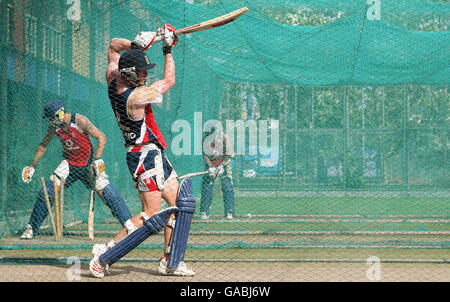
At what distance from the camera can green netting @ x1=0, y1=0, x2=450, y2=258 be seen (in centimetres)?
934

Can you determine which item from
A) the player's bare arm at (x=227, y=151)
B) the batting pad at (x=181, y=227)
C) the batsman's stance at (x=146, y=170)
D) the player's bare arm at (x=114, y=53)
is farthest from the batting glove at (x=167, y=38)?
the player's bare arm at (x=227, y=151)

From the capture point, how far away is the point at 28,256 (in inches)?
291

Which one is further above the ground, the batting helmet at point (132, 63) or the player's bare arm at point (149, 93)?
the batting helmet at point (132, 63)

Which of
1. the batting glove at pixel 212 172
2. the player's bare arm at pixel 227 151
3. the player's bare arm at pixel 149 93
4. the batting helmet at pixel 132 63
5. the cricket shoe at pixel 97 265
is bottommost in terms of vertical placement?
the cricket shoe at pixel 97 265

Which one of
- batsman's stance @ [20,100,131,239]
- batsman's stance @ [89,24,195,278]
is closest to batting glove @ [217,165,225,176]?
batsman's stance @ [20,100,131,239]

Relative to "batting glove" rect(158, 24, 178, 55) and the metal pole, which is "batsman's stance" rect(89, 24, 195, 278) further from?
the metal pole

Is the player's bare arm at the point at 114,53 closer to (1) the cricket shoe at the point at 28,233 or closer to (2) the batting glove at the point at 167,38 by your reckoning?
(2) the batting glove at the point at 167,38

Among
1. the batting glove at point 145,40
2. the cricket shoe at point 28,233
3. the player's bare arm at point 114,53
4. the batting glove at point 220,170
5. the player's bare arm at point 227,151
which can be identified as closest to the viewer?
the batting glove at point 145,40

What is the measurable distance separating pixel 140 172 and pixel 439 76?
694 centimetres

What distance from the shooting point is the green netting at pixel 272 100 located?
934 cm

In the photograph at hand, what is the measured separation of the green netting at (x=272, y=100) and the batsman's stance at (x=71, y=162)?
0.56 metres

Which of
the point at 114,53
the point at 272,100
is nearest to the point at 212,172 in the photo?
the point at 272,100

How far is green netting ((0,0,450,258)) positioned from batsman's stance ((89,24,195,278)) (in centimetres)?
194

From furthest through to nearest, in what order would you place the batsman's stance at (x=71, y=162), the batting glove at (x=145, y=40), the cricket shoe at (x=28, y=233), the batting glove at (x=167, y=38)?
the cricket shoe at (x=28, y=233)
the batsman's stance at (x=71, y=162)
the batting glove at (x=145, y=40)
the batting glove at (x=167, y=38)
